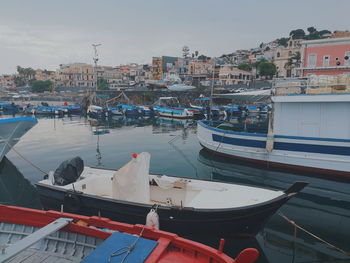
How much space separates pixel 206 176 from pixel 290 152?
4928 mm

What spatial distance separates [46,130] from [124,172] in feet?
83.7

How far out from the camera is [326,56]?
22.9 meters

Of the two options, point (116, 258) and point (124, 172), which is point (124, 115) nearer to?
point (124, 172)

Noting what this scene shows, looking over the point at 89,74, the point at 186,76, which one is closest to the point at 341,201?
the point at 186,76

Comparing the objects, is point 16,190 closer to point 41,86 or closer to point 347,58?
point 347,58

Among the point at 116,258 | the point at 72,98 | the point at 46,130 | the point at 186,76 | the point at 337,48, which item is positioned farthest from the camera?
the point at 186,76

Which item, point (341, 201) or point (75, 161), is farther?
point (341, 201)

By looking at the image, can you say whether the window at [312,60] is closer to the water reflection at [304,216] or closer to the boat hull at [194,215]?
the water reflection at [304,216]

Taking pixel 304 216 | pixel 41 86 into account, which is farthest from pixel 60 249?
pixel 41 86

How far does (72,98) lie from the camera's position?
66.5 meters

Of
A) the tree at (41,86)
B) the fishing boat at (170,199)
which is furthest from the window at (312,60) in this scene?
the tree at (41,86)

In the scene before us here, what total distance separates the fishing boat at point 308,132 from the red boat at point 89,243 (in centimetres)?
1055

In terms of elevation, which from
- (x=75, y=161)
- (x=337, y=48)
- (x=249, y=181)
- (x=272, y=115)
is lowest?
(x=249, y=181)

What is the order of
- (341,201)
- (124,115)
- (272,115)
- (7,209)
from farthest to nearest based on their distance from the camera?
(124,115) < (272,115) < (341,201) < (7,209)
